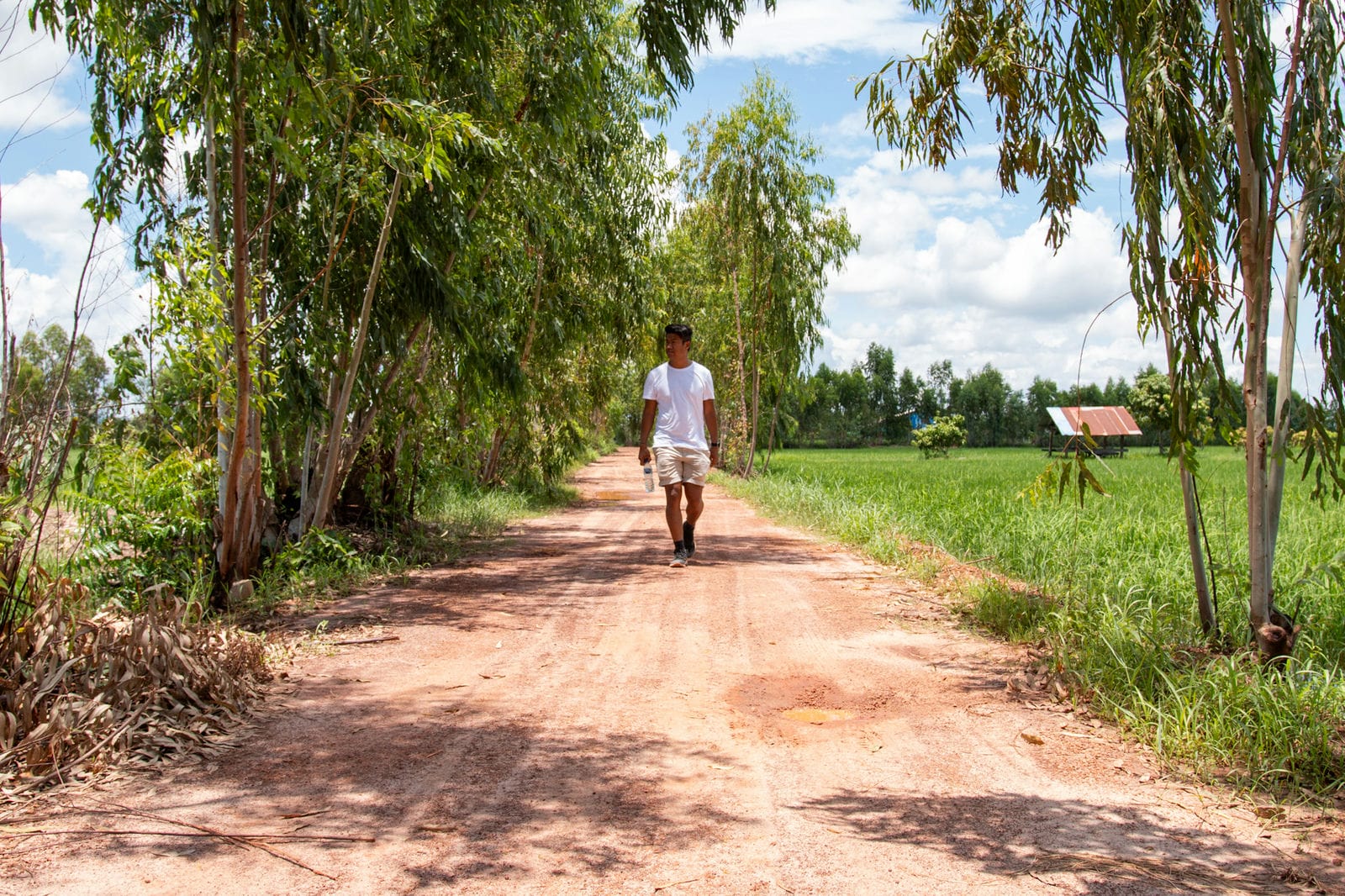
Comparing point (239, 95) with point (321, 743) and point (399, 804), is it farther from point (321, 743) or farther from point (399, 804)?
point (399, 804)

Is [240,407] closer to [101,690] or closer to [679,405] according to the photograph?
[101,690]

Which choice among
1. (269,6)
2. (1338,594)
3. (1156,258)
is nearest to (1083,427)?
(1156,258)

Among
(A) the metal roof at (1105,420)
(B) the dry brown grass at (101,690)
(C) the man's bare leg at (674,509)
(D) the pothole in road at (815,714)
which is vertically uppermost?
(A) the metal roof at (1105,420)

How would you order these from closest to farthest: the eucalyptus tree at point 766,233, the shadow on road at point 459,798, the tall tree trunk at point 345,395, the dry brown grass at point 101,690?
the shadow on road at point 459,798 < the dry brown grass at point 101,690 < the tall tree trunk at point 345,395 < the eucalyptus tree at point 766,233

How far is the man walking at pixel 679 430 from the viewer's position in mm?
8953

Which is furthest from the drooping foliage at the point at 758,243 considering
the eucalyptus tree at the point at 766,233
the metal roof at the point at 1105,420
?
the metal roof at the point at 1105,420

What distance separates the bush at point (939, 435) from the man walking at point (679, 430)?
164 feet

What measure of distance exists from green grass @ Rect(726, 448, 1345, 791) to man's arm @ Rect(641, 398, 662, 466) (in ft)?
7.95

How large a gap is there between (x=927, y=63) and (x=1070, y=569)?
354 centimetres

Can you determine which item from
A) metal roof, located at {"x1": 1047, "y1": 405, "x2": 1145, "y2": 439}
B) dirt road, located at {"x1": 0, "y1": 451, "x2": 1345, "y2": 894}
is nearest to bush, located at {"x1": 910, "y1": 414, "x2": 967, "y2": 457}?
metal roof, located at {"x1": 1047, "y1": 405, "x2": 1145, "y2": 439}

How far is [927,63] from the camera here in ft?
20.6

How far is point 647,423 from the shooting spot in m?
9.06

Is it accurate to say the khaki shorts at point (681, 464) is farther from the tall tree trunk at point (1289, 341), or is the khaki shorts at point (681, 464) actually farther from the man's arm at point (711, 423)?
the tall tree trunk at point (1289, 341)

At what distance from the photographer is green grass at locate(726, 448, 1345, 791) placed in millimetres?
3869
